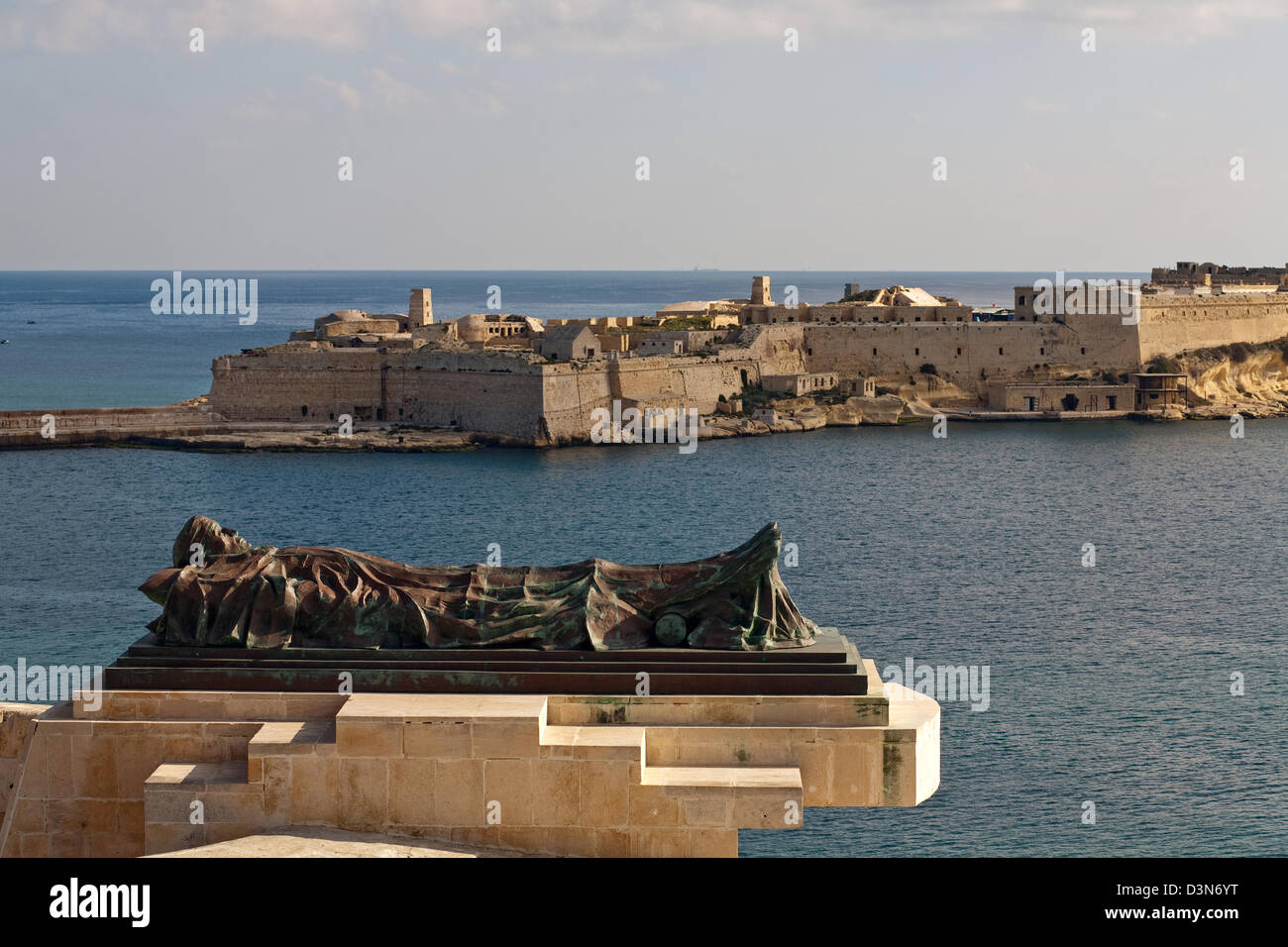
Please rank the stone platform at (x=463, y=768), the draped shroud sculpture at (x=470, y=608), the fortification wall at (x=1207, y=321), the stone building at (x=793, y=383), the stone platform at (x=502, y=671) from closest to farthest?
the stone platform at (x=463, y=768), the stone platform at (x=502, y=671), the draped shroud sculpture at (x=470, y=608), the stone building at (x=793, y=383), the fortification wall at (x=1207, y=321)

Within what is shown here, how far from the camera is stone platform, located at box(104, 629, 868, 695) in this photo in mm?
9898

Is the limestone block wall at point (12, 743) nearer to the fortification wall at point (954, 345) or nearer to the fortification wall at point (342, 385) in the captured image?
the fortification wall at point (342, 385)

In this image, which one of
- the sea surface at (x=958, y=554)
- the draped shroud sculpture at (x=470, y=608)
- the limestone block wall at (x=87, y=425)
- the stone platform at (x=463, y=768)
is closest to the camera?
the stone platform at (x=463, y=768)

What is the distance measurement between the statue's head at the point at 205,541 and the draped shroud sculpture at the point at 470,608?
131mm

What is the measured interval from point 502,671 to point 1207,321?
6443cm

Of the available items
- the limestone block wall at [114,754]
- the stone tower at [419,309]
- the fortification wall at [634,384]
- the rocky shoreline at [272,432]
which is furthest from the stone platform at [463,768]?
the stone tower at [419,309]

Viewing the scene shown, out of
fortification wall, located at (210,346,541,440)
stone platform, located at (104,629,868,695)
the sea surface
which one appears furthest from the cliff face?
stone platform, located at (104,629,868,695)

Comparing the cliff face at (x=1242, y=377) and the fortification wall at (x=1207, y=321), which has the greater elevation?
the fortification wall at (x=1207, y=321)

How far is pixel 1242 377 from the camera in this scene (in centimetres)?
7025

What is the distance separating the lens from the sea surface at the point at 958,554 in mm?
17312
